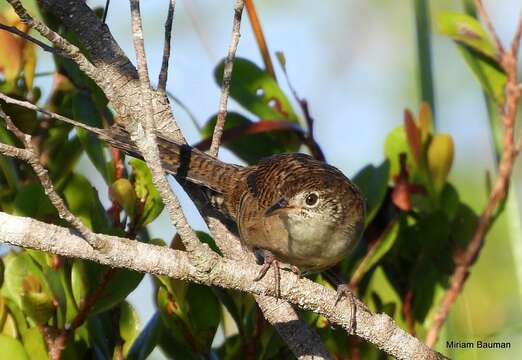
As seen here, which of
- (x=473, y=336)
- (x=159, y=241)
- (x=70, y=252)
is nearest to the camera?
(x=70, y=252)

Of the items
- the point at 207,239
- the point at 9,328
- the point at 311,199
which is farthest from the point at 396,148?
the point at 9,328

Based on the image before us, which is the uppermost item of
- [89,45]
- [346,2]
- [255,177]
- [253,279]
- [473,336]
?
[346,2]

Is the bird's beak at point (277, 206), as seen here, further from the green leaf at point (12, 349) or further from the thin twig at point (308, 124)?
the green leaf at point (12, 349)

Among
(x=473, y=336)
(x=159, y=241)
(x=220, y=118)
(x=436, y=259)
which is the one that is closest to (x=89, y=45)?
(x=220, y=118)

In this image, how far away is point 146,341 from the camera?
2691 millimetres

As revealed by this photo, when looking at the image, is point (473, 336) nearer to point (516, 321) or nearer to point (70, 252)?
point (516, 321)

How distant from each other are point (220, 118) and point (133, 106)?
0.88 ft

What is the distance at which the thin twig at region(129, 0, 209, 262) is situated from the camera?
2.14 m

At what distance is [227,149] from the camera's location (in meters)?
3.43

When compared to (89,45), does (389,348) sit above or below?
below

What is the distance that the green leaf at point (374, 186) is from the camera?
10.7 feet

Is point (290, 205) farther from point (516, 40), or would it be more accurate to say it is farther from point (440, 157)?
point (516, 40)

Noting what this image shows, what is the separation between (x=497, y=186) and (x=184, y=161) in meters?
1.07

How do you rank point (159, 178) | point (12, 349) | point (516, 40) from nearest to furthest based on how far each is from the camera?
point (159, 178)
point (12, 349)
point (516, 40)
